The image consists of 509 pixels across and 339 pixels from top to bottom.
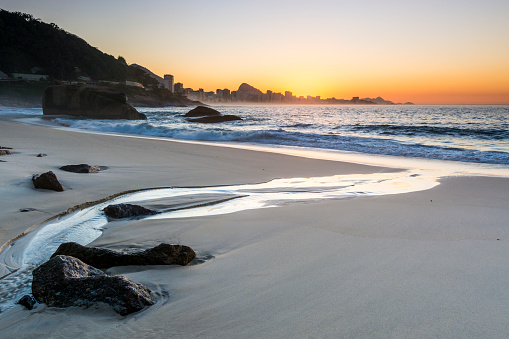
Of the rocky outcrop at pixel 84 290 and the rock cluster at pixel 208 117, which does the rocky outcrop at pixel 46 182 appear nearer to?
the rocky outcrop at pixel 84 290

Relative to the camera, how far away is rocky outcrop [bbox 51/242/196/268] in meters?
2.34

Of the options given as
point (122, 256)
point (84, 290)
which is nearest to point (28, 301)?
point (84, 290)

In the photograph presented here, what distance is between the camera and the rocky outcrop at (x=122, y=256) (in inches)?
92.0

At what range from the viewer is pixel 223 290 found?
6.83ft

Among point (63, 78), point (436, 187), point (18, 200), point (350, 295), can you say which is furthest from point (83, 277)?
point (63, 78)

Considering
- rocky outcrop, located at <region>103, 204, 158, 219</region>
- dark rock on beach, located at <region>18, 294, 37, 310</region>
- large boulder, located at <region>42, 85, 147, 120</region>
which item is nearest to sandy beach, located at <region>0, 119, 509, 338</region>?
dark rock on beach, located at <region>18, 294, 37, 310</region>

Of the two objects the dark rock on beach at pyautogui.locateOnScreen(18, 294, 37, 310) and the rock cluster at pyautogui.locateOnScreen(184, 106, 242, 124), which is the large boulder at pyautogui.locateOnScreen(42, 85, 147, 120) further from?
the dark rock on beach at pyautogui.locateOnScreen(18, 294, 37, 310)

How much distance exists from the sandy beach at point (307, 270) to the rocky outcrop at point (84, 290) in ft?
0.16

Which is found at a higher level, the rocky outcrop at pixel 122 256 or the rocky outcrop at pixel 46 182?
the rocky outcrop at pixel 46 182

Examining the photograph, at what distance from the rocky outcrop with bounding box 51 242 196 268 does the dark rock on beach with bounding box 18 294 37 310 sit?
476 millimetres

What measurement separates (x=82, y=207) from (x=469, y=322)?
3675 millimetres

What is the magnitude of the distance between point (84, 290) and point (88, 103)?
114 ft

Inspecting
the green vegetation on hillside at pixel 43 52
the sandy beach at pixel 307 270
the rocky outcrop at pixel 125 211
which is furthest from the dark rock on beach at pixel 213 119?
the green vegetation on hillside at pixel 43 52

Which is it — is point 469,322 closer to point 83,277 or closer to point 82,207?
point 83,277
